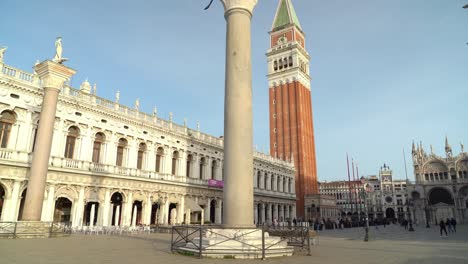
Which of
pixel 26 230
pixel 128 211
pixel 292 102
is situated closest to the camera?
pixel 26 230

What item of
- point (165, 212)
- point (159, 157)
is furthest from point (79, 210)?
point (159, 157)

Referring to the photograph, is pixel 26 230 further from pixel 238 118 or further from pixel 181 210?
pixel 181 210

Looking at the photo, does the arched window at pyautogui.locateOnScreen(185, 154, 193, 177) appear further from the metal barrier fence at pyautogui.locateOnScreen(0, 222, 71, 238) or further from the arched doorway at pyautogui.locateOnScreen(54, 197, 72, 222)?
the metal barrier fence at pyautogui.locateOnScreen(0, 222, 71, 238)

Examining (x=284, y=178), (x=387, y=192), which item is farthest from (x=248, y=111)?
(x=387, y=192)

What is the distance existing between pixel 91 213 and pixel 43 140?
10833 mm

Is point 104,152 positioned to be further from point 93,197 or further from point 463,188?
point 463,188

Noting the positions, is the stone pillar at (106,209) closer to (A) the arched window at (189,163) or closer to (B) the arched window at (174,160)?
(B) the arched window at (174,160)

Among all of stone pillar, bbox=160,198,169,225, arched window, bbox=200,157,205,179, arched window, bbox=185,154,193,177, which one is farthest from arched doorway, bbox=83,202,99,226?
arched window, bbox=200,157,205,179

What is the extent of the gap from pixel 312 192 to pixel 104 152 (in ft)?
152

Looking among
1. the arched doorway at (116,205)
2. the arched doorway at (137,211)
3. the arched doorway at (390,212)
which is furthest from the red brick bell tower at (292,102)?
the arched doorway at (390,212)

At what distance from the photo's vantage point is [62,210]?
972 inches

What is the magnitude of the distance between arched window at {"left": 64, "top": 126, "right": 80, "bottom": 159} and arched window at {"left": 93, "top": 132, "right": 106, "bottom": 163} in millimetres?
1728

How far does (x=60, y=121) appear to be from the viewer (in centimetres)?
2486

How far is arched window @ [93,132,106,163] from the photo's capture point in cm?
2748
